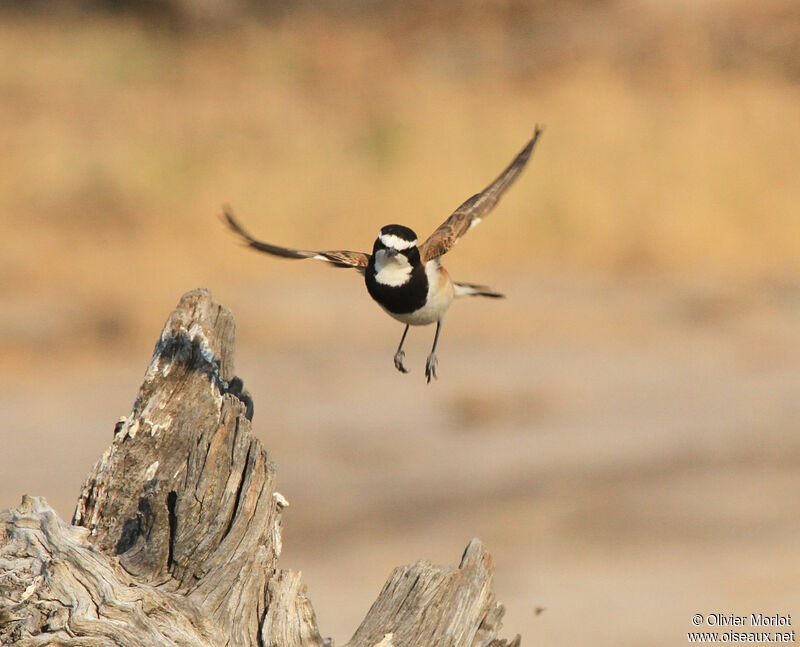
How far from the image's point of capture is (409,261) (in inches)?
236

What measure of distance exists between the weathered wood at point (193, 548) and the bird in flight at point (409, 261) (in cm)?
49

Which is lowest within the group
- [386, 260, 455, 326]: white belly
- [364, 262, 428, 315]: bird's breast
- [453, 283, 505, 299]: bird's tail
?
[364, 262, 428, 315]: bird's breast

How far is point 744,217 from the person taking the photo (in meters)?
22.0

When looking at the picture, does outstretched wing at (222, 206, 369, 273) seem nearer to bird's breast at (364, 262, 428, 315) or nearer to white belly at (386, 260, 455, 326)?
bird's breast at (364, 262, 428, 315)

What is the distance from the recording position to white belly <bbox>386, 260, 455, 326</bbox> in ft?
20.2

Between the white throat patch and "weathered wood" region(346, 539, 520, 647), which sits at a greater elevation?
the white throat patch

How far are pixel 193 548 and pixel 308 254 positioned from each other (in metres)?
1.22

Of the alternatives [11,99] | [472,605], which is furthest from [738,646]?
[11,99]

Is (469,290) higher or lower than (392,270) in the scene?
higher

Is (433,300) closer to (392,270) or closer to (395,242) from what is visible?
(392,270)

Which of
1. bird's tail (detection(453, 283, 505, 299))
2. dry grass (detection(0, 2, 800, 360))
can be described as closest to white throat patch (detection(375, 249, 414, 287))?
bird's tail (detection(453, 283, 505, 299))

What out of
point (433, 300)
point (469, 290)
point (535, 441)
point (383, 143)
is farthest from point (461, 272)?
point (433, 300)

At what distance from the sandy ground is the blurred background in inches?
1.6

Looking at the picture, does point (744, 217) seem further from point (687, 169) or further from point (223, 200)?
point (223, 200)
